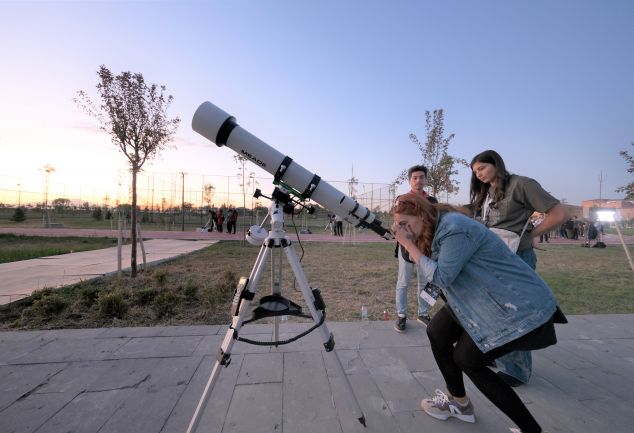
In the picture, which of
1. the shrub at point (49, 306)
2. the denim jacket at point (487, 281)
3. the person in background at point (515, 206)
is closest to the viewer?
the denim jacket at point (487, 281)

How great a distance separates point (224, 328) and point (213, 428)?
68.5 inches

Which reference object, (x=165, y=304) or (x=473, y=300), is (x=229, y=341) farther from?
(x=165, y=304)

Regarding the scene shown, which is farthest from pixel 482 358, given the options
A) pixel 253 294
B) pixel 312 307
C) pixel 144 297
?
pixel 144 297

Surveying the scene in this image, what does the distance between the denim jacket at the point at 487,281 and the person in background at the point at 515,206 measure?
3.17 ft

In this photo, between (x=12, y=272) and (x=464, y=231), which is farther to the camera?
(x=12, y=272)

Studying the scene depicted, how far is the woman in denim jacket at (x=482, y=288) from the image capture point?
1695mm

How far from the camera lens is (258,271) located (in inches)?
80.1

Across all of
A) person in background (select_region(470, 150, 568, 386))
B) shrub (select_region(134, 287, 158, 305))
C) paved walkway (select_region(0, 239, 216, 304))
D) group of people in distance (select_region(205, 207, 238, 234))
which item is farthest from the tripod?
group of people in distance (select_region(205, 207, 238, 234))

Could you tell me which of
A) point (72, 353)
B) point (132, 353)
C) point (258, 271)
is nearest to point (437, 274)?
point (258, 271)

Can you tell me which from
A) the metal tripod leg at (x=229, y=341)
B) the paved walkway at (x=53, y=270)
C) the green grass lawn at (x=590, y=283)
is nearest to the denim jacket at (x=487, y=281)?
the metal tripod leg at (x=229, y=341)

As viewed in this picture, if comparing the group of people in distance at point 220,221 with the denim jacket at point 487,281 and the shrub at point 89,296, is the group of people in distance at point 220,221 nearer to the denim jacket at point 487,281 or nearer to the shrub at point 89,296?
the shrub at point 89,296

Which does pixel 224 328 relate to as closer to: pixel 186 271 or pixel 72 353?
pixel 72 353

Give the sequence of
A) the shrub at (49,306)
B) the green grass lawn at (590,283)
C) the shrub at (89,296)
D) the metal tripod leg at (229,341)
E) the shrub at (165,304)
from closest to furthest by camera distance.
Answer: the metal tripod leg at (229,341), the shrub at (49,306), the shrub at (165,304), the shrub at (89,296), the green grass lawn at (590,283)

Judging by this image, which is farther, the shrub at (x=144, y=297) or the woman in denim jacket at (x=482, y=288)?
the shrub at (x=144, y=297)
